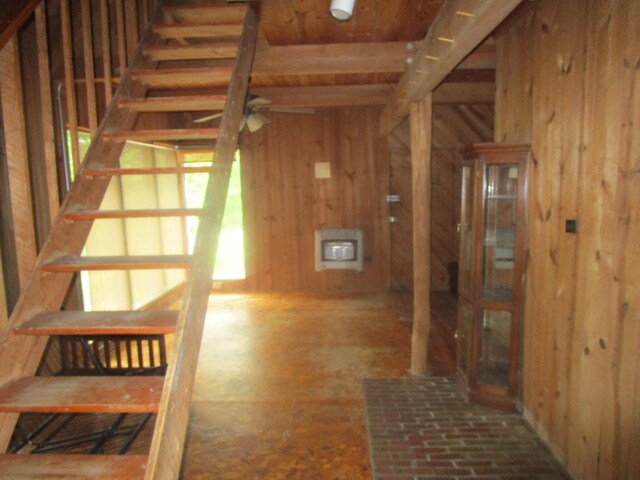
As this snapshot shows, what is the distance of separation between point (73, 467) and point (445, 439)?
7.10ft

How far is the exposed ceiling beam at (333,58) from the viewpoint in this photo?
3.28 metres

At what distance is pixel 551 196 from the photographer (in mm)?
2512

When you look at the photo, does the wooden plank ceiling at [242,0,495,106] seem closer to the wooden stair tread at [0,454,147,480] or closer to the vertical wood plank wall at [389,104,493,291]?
the vertical wood plank wall at [389,104,493,291]

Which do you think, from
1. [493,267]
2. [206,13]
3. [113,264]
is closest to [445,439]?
[493,267]

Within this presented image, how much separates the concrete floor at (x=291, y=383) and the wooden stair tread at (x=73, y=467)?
3.91 feet

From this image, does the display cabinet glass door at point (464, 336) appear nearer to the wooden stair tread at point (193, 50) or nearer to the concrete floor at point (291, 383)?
the concrete floor at point (291, 383)

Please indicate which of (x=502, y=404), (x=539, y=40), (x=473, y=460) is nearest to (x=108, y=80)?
(x=539, y=40)

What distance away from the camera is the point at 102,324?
5.47 ft

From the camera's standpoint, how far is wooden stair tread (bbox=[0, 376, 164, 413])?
55.4 inches

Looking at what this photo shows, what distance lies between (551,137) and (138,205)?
14.1 feet

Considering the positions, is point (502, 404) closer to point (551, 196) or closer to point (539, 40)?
point (551, 196)

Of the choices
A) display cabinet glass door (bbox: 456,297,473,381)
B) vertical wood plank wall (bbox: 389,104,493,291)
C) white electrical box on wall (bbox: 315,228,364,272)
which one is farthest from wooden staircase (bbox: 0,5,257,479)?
vertical wood plank wall (bbox: 389,104,493,291)

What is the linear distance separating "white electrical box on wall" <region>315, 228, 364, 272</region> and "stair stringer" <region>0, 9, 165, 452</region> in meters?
3.86

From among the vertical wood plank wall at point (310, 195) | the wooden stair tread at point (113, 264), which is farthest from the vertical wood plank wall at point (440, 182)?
the wooden stair tread at point (113, 264)
